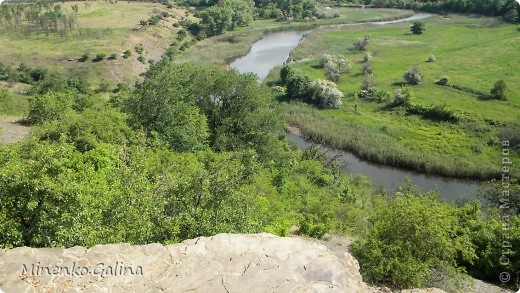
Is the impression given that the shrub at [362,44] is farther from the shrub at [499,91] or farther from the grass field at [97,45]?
the grass field at [97,45]

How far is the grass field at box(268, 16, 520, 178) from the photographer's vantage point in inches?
2235

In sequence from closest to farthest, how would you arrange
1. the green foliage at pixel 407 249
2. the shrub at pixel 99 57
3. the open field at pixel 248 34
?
1. the green foliage at pixel 407 249
2. the shrub at pixel 99 57
3. the open field at pixel 248 34

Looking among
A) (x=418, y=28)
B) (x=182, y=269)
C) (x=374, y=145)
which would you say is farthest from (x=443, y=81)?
(x=182, y=269)

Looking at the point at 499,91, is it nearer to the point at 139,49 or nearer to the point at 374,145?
the point at 374,145

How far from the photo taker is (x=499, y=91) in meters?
70.1

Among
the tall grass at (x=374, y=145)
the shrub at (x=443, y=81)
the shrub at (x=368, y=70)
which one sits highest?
the shrub at (x=368, y=70)

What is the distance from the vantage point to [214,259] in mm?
15266

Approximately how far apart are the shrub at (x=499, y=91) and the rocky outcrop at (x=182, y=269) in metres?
65.7

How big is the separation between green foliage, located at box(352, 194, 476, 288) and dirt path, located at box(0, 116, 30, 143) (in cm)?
2976

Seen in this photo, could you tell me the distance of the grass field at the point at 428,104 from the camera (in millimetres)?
56781

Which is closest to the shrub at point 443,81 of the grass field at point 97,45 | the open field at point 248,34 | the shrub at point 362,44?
the shrub at point 362,44

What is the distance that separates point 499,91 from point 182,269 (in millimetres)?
70174

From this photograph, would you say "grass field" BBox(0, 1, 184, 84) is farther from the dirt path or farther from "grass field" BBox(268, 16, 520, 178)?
the dirt path

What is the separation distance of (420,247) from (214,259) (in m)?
12.6
